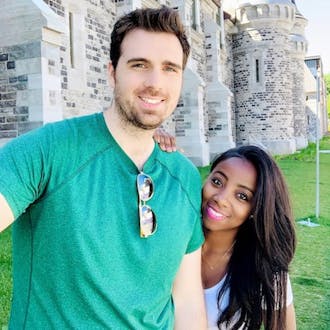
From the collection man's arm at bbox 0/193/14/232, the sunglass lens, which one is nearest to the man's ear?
the sunglass lens

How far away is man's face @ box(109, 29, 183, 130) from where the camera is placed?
4.80 feet

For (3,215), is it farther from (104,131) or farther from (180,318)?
(180,318)

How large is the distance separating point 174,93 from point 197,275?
2.37ft

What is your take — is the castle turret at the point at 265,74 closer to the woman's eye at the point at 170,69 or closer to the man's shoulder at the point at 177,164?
the man's shoulder at the point at 177,164

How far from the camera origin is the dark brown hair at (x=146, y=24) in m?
1.47

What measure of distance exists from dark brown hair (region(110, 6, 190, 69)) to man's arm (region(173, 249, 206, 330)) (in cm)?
79

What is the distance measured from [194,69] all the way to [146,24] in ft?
53.8

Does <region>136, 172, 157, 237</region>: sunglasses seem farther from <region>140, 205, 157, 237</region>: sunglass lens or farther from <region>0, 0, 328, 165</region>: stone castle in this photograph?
<region>0, 0, 328, 165</region>: stone castle

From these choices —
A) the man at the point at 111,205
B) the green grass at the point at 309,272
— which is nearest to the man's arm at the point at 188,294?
the man at the point at 111,205

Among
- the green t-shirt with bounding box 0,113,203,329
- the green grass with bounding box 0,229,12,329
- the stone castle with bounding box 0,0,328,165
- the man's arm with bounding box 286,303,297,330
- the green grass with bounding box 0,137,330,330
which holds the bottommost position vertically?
the green grass with bounding box 0,137,330,330

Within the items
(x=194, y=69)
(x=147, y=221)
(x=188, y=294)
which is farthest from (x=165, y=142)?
(x=194, y=69)

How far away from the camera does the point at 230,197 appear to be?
204 centimetres

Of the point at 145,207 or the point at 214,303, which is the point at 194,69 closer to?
the point at 214,303

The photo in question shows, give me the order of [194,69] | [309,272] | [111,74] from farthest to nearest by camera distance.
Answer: [194,69] → [309,272] → [111,74]
